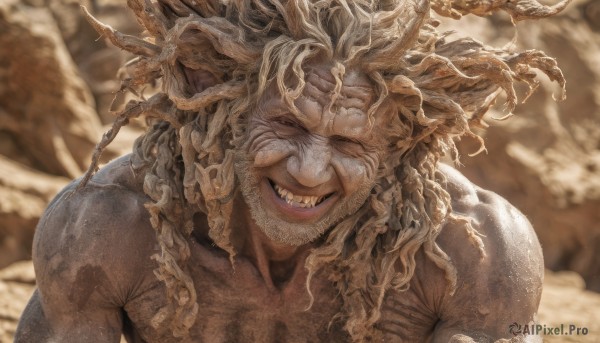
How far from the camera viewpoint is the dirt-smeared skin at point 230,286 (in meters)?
3.14

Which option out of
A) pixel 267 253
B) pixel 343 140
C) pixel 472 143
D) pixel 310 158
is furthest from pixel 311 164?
pixel 472 143

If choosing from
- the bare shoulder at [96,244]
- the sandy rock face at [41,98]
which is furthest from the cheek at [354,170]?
the sandy rock face at [41,98]

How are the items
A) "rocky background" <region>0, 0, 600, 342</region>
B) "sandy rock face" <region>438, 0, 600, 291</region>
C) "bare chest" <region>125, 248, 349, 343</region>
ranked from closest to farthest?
"bare chest" <region>125, 248, 349, 343</region> → "rocky background" <region>0, 0, 600, 342</region> → "sandy rock face" <region>438, 0, 600, 291</region>

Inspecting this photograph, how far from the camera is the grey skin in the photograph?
3133 millimetres

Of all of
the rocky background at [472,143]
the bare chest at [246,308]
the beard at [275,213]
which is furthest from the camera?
the rocky background at [472,143]

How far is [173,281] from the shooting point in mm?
3127

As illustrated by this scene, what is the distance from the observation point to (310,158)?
287cm

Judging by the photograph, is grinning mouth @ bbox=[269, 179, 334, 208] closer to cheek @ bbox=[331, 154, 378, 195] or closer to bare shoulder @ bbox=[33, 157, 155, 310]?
cheek @ bbox=[331, 154, 378, 195]

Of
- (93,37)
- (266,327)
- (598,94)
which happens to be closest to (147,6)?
(266,327)

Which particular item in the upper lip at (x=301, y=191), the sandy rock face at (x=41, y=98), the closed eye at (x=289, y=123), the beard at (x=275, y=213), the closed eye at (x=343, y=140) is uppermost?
the closed eye at (x=289, y=123)

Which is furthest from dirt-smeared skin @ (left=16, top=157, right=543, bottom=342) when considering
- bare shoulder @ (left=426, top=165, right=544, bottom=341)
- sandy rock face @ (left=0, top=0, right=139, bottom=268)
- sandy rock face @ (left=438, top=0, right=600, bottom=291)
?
sandy rock face @ (left=438, top=0, right=600, bottom=291)

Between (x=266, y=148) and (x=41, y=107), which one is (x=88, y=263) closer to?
(x=266, y=148)

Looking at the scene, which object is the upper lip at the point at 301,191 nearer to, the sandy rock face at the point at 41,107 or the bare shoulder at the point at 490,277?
the bare shoulder at the point at 490,277

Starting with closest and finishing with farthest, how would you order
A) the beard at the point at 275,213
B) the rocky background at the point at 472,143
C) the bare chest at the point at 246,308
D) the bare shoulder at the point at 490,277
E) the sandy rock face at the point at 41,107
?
the beard at the point at 275,213 < the bare shoulder at the point at 490,277 < the bare chest at the point at 246,308 < the rocky background at the point at 472,143 < the sandy rock face at the point at 41,107
